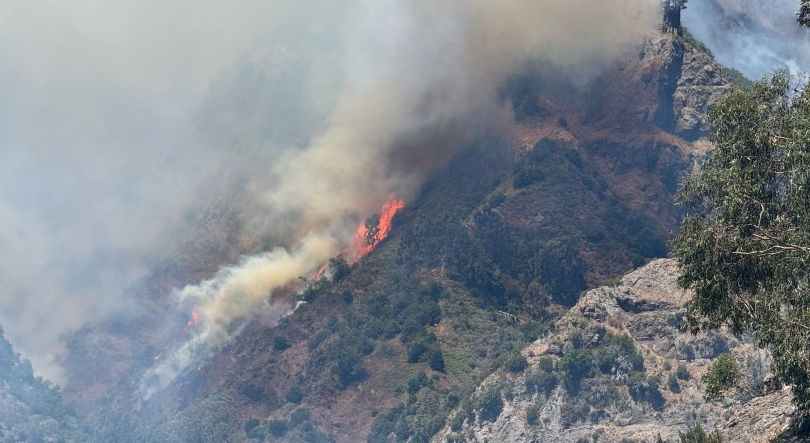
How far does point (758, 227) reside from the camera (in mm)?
84250

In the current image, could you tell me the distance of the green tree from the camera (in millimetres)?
79125

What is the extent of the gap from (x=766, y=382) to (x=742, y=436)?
11.2 meters

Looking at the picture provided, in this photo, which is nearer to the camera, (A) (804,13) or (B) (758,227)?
(B) (758,227)

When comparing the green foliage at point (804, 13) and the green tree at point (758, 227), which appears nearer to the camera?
the green tree at point (758, 227)

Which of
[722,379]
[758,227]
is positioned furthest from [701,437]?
[758,227]

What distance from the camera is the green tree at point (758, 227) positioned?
260ft

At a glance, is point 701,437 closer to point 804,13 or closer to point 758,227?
point 758,227

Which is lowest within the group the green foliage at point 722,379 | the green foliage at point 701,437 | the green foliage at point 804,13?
the green foliage at point 701,437

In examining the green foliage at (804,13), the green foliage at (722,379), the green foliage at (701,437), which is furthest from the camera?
the green foliage at (722,379)

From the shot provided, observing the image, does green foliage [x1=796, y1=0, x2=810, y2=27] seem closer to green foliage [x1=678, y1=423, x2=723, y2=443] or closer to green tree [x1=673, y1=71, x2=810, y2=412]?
green tree [x1=673, y1=71, x2=810, y2=412]

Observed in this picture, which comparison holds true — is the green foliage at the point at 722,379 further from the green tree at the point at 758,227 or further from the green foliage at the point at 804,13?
the green foliage at the point at 804,13

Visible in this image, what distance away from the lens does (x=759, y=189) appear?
287ft

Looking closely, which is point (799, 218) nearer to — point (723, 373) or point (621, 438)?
point (723, 373)

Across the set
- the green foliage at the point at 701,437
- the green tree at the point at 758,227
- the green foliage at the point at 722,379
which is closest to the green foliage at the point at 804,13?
the green tree at the point at 758,227
